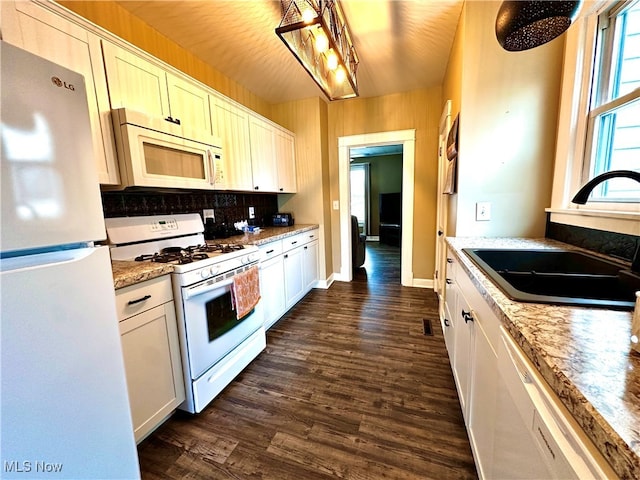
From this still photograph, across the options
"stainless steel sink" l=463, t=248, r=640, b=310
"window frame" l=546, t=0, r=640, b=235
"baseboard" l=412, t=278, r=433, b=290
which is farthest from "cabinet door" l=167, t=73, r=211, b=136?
"baseboard" l=412, t=278, r=433, b=290

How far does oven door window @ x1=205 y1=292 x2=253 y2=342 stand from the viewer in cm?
161


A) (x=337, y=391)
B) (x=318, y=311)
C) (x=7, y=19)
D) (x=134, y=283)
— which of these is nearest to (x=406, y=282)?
(x=318, y=311)

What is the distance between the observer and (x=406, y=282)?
3.63m

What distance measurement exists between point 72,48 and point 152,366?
168cm

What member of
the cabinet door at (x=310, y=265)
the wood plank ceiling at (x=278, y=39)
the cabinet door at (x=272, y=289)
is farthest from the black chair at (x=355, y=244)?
the wood plank ceiling at (x=278, y=39)

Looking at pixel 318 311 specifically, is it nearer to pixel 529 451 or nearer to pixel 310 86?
pixel 529 451

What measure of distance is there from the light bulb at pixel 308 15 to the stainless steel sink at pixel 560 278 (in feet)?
4.99

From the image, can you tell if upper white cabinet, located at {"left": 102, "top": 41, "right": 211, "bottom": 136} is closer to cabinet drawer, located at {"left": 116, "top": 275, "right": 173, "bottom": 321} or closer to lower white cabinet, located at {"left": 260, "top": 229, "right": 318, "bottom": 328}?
cabinet drawer, located at {"left": 116, "top": 275, "right": 173, "bottom": 321}

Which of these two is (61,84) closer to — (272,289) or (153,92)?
(153,92)

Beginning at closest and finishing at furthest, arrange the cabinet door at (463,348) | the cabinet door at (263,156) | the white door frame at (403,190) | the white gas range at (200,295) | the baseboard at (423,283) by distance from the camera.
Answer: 1. the cabinet door at (463,348)
2. the white gas range at (200,295)
3. the cabinet door at (263,156)
4. the white door frame at (403,190)
5. the baseboard at (423,283)

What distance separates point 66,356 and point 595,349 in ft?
4.49

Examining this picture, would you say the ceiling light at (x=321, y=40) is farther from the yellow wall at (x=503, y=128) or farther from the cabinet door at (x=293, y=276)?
the cabinet door at (x=293, y=276)

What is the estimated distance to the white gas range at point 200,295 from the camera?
4.84ft

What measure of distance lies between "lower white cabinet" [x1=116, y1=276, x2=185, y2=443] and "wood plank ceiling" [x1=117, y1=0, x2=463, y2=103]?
1.89 meters
